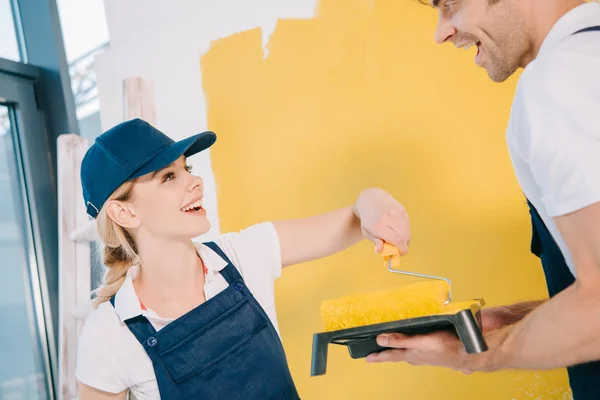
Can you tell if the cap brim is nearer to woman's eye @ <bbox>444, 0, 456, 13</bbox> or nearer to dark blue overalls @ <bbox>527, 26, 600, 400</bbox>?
woman's eye @ <bbox>444, 0, 456, 13</bbox>

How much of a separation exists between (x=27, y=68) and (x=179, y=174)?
49.9 inches

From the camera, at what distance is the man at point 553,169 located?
0.75 meters

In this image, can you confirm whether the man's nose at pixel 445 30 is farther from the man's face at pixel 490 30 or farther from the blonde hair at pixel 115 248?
the blonde hair at pixel 115 248

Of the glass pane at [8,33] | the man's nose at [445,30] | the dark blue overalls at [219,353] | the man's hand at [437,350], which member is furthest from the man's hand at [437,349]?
the glass pane at [8,33]

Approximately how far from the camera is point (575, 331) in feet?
2.53

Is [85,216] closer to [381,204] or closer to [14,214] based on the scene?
[14,214]

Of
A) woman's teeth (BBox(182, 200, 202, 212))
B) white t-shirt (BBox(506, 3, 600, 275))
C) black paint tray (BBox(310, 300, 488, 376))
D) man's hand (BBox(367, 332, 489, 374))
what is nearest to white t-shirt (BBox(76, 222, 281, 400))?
woman's teeth (BBox(182, 200, 202, 212))

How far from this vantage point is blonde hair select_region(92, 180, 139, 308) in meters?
1.34

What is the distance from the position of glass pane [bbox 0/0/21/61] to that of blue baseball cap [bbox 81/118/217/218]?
1218 mm

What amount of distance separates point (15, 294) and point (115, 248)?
98 cm

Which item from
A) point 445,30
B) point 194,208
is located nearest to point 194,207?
point 194,208

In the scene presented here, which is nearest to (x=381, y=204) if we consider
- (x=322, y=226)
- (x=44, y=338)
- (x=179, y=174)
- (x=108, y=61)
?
(x=322, y=226)

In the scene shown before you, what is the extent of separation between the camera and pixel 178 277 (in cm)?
136

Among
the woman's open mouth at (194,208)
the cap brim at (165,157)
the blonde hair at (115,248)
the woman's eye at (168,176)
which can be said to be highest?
the cap brim at (165,157)
